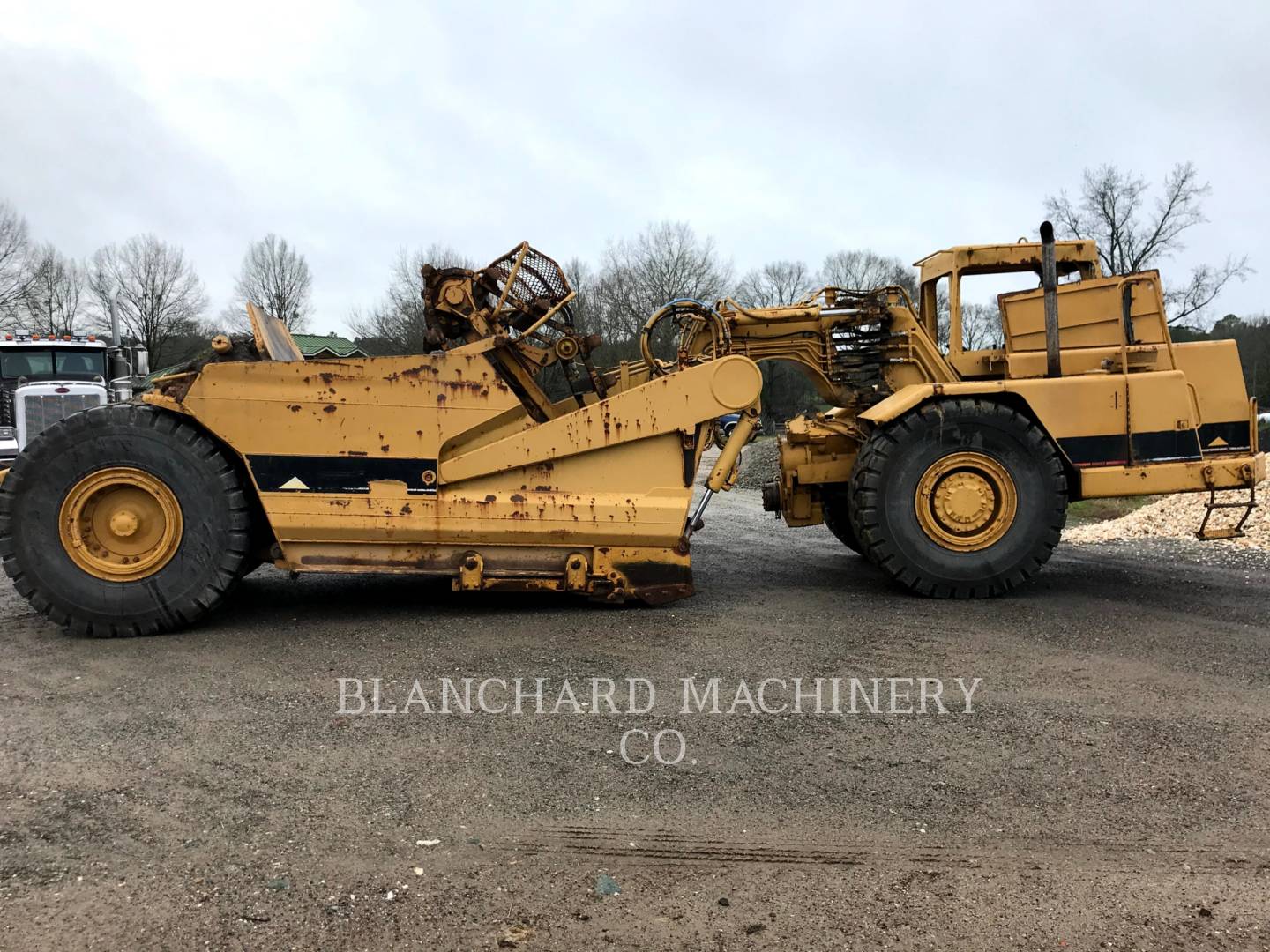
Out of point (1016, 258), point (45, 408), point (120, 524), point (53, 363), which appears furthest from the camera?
point (53, 363)

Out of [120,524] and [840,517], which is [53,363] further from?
[840,517]

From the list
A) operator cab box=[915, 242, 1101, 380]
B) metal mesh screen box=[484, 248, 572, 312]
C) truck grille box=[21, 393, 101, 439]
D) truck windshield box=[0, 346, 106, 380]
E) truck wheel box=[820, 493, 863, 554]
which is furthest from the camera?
truck windshield box=[0, 346, 106, 380]

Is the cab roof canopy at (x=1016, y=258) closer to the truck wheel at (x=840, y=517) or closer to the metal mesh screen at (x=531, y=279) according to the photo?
the truck wheel at (x=840, y=517)

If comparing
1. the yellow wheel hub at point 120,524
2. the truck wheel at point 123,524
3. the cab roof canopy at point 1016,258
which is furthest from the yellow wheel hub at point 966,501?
the yellow wheel hub at point 120,524

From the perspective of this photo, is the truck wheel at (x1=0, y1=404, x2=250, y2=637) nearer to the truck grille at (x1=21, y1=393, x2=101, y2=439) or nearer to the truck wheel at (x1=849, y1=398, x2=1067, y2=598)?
the truck wheel at (x1=849, y1=398, x2=1067, y2=598)

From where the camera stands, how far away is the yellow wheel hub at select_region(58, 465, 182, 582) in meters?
4.97

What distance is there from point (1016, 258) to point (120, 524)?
6191mm

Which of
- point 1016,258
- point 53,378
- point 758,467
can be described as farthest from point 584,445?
point 758,467

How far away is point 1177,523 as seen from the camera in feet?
31.0

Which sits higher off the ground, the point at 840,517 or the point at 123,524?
the point at 123,524

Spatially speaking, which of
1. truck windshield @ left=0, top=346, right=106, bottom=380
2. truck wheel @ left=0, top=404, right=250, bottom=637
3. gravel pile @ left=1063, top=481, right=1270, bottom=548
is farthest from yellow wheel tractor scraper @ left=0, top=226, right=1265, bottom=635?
truck windshield @ left=0, top=346, right=106, bottom=380

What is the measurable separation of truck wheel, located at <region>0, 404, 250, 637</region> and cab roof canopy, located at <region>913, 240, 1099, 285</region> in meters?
5.18

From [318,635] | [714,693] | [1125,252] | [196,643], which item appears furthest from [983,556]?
[1125,252]

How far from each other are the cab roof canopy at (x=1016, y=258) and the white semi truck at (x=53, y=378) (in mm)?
10059
